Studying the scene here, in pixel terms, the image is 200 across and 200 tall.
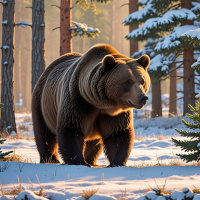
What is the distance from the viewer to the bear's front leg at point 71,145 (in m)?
4.90

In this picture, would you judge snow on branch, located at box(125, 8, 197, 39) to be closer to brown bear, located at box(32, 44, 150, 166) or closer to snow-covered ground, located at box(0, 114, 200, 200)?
brown bear, located at box(32, 44, 150, 166)

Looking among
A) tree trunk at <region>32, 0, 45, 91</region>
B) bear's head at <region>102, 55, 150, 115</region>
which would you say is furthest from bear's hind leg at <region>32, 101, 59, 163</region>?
tree trunk at <region>32, 0, 45, 91</region>

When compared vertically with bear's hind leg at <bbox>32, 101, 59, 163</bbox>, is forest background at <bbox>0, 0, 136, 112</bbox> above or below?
above

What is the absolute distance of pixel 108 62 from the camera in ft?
15.3

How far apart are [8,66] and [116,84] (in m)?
8.00

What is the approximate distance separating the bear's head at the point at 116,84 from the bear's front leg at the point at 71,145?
491 mm

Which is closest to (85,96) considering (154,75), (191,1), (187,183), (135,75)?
(135,75)

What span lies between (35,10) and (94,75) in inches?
327

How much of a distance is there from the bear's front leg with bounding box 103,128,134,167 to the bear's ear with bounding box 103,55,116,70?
105 centimetres

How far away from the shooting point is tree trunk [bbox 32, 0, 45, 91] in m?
12.3

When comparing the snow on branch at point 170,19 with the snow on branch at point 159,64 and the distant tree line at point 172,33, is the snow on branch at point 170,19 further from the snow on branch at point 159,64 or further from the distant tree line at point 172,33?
the snow on branch at point 159,64

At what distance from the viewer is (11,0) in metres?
11.7

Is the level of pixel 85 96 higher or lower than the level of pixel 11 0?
lower

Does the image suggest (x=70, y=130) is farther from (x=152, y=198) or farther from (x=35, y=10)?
(x=35, y=10)
